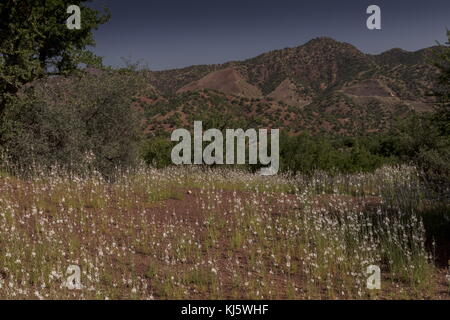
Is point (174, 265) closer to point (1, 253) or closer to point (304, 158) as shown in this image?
point (1, 253)

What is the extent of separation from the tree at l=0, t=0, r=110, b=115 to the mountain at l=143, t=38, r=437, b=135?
14.7m

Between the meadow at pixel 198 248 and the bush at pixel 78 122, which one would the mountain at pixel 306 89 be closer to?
the bush at pixel 78 122

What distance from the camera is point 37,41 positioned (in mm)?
18375

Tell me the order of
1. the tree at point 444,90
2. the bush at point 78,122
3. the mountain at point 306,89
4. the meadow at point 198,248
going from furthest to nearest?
the mountain at point 306,89 → the bush at point 78,122 → the tree at point 444,90 → the meadow at point 198,248

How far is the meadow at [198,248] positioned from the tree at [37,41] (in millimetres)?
6008

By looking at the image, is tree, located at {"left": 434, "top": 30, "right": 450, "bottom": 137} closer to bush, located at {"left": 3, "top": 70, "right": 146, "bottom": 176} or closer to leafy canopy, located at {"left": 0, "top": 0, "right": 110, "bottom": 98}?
bush, located at {"left": 3, "top": 70, "right": 146, "bottom": 176}

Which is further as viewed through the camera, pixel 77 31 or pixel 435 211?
pixel 77 31

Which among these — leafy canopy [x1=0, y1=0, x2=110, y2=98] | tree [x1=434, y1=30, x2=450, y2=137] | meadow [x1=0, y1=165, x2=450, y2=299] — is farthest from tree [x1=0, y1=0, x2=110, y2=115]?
tree [x1=434, y1=30, x2=450, y2=137]

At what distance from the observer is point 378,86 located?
10756cm

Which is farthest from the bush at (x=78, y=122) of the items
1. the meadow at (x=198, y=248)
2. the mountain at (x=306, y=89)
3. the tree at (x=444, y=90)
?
the mountain at (x=306, y=89)

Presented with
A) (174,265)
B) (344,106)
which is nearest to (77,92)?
(174,265)

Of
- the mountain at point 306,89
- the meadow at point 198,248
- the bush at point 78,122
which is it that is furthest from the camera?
the mountain at point 306,89

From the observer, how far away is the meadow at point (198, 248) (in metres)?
6.81
